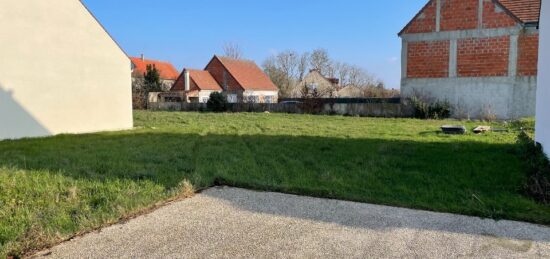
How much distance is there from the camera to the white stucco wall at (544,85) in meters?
6.62

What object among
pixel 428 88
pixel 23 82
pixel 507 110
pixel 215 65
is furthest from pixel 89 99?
pixel 215 65

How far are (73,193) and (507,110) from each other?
19.9 meters

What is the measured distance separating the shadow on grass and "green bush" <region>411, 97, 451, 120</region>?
36.8 ft

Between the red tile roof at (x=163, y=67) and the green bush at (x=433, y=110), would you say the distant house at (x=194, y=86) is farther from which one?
the green bush at (x=433, y=110)

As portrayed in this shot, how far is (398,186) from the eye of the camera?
5.46 m

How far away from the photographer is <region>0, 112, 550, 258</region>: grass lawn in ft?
14.1

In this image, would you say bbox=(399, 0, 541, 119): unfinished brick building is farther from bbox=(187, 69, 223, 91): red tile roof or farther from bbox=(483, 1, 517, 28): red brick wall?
bbox=(187, 69, 223, 91): red tile roof

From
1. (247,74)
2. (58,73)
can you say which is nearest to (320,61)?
(247,74)

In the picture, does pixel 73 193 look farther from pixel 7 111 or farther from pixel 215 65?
pixel 215 65

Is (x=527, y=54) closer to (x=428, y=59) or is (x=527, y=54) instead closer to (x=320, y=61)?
(x=428, y=59)

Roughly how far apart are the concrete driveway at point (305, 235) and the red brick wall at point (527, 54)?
709 inches

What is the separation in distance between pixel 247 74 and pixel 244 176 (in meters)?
45.0

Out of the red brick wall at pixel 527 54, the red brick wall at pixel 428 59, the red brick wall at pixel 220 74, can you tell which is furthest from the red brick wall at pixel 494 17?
the red brick wall at pixel 220 74

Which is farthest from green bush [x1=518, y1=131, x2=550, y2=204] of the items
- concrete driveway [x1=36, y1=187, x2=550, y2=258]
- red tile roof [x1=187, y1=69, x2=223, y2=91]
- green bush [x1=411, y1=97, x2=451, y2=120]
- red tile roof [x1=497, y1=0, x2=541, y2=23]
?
red tile roof [x1=187, y1=69, x2=223, y2=91]
